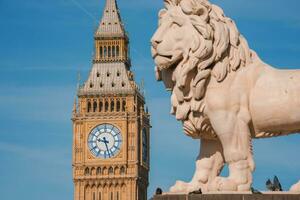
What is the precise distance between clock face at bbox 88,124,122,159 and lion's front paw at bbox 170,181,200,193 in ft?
335

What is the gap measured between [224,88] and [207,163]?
3.03ft

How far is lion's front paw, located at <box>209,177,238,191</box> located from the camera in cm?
1130

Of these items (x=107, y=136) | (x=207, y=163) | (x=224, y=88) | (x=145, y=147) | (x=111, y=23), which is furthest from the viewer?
(x=145, y=147)

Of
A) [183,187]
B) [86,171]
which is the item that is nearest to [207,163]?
[183,187]

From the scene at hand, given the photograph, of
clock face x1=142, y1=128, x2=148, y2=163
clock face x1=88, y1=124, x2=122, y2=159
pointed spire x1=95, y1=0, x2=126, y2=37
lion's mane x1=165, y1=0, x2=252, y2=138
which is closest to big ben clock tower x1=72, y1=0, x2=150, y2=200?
clock face x1=88, y1=124, x2=122, y2=159

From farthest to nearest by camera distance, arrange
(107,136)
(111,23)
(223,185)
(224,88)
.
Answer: (111,23) < (107,136) < (224,88) < (223,185)

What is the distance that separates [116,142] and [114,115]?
290 centimetres

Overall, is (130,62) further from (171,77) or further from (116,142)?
(171,77)

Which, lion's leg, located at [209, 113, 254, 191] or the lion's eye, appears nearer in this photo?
lion's leg, located at [209, 113, 254, 191]

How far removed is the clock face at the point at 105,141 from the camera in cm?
11350

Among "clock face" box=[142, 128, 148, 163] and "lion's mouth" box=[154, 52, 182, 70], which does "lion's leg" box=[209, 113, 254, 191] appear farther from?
"clock face" box=[142, 128, 148, 163]

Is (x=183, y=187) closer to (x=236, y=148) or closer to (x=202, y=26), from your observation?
(x=236, y=148)

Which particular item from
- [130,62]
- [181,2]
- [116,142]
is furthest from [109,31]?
[181,2]

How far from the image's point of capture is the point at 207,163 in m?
11.8
